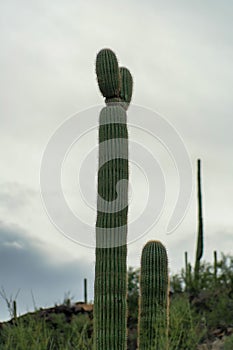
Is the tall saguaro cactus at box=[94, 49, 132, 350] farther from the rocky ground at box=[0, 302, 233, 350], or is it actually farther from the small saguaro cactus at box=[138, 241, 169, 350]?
the rocky ground at box=[0, 302, 233, 350]

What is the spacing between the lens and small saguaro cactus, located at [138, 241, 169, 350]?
10.8 meters

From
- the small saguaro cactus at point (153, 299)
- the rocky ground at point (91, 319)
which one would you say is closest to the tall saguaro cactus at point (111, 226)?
the small saguaro cactus at point (153, 299)

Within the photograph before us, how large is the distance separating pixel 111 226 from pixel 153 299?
117cm

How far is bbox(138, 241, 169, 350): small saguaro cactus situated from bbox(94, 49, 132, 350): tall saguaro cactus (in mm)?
513

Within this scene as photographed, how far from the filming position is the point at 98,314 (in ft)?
33.8

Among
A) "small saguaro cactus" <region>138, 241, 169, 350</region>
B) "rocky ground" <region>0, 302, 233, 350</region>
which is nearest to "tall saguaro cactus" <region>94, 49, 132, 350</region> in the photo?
"small saguaro cactus" <region>138, 241, 169, 350</region>

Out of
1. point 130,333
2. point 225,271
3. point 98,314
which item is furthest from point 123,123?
point 225,271

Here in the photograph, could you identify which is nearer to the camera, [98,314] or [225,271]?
[98,314]

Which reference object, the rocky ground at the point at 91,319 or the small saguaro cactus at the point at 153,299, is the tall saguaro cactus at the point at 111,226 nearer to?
the small saguaro cactus at the point at 153,299

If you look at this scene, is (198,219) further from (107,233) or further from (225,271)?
(107,233)

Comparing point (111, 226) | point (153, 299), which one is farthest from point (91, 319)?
point (111, 226)

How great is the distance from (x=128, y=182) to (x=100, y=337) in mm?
1887

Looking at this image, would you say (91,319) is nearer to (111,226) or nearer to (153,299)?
(153,299)

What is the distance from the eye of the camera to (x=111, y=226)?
410 inches
